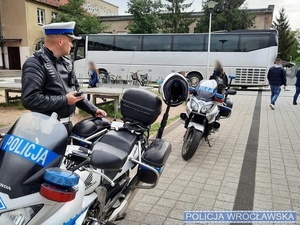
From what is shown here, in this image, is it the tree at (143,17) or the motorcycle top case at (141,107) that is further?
the tree at (143,17)

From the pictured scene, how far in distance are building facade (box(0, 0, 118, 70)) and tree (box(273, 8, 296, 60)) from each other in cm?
3285

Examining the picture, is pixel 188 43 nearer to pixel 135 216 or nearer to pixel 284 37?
pixel 135 216

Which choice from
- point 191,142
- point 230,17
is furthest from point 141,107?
point 230,17

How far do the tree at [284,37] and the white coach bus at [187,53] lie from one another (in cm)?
2680

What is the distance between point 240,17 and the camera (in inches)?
1166

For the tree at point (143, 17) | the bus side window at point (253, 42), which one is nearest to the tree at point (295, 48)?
the tree at point (143, 17)

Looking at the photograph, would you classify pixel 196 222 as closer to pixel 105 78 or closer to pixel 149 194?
pixel 149 194

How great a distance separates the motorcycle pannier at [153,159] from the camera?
77.2 inches

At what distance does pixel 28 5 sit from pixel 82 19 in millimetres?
5420

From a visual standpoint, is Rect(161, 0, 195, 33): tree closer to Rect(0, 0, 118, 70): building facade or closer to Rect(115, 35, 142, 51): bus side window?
Rect(0, 0, 118, 70): building facade

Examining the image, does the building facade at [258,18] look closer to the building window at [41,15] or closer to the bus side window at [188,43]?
the building window at [41,15]

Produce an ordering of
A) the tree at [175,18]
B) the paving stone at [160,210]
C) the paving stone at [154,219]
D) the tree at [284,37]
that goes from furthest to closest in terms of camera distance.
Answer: the tree at [284,37] → the tree at [175,18] → the paving stone at [160,210] → the paving stone at [154,219]

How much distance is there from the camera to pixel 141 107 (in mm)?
2293

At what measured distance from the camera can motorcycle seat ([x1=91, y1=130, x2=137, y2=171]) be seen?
1.44 metres
